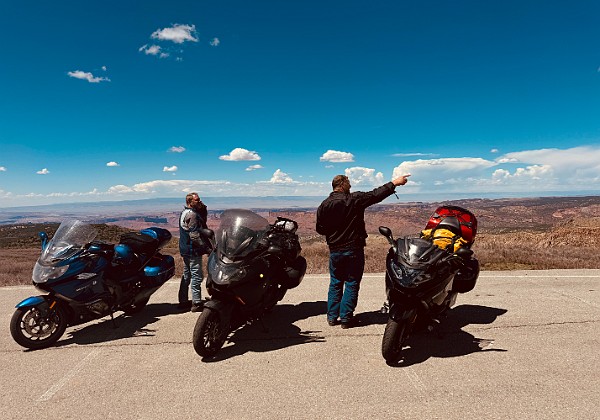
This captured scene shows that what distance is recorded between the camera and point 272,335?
5.27 meters

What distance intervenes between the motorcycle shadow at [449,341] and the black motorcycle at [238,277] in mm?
2001

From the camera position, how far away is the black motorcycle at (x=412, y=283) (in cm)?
414

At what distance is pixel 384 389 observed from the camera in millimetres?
3719

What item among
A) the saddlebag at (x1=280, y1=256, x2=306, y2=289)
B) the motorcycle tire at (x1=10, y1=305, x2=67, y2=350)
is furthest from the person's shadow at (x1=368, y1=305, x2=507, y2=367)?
the motorcycle tire at (x1=10, y1=305, x2=67, y2=350)

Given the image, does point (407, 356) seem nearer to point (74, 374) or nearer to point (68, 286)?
point (74, 374)

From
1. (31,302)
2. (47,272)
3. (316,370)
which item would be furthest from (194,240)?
(316,370)

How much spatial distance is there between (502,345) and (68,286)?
594 centimetres

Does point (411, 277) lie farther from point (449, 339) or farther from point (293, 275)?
point (293, 275)

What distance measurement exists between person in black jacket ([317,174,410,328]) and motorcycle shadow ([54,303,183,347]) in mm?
2873

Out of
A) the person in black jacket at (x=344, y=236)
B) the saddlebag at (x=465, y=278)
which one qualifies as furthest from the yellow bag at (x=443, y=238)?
the person in black jacket at (x=344, y=236)

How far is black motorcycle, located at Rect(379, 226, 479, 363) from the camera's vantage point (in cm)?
414

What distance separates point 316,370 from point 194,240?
3.18m

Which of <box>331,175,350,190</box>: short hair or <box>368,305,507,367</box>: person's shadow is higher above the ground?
<box>331,175,350,190</box>: short hair

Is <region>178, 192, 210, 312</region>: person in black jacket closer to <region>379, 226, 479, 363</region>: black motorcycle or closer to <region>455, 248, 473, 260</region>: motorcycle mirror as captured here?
<region>379, 226, 479, 363</region>: black motorcycle
